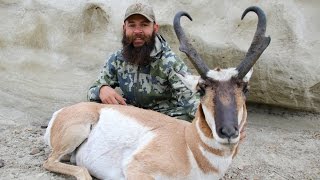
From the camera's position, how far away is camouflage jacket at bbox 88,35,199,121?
6695mm

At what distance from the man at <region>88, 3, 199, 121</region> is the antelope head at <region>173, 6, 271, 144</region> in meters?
1.79

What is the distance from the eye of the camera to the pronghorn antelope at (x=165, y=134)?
4.50 meters

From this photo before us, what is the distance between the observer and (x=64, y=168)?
5477 mm

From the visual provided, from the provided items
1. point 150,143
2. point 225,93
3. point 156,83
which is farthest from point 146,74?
point 225,93

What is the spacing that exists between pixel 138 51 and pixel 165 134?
1.92 metres

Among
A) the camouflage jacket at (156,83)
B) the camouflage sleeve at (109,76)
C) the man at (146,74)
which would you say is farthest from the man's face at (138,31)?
the camouflage sleeve at (109,76)

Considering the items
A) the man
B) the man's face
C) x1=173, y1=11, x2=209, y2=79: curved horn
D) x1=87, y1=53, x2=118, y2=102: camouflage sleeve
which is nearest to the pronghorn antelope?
x1=173, y1=11, x2=209, y2=79: curved horn

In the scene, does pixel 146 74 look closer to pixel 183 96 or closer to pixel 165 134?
pixel 183 96

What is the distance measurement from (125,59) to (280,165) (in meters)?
2.49

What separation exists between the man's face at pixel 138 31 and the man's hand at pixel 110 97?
717mm

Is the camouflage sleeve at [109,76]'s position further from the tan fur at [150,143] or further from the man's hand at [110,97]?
the tan fur at [150,143]

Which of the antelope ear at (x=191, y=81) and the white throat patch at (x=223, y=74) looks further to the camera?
the antelope ear at (x=191, y=81)

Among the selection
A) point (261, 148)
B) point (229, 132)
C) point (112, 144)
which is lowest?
point (261, 148)

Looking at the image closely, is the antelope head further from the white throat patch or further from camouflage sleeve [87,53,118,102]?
camouflage sleeve [87,53,118,102]
